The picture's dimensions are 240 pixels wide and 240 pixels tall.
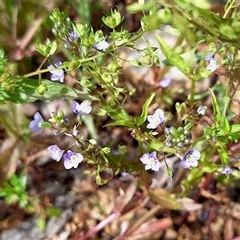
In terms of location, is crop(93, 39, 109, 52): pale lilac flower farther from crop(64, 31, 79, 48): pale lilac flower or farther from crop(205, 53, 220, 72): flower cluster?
crop(205, 53, 220, 72): flower cluster

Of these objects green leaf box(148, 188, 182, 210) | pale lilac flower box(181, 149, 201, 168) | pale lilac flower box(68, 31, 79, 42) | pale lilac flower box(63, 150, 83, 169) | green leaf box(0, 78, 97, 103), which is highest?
pale lilac flower box(68, 31, 79, 42)

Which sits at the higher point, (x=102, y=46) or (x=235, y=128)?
(x=102, y=46)

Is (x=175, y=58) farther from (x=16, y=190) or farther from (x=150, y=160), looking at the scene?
(x=16, y=190)

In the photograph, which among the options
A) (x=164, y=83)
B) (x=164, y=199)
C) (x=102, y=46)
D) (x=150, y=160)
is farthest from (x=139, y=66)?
(x=164, y=83)

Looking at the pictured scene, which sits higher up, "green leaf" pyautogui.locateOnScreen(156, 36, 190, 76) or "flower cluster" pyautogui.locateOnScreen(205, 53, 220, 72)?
"green leaf" pyautogui.locateOnScreen(156, 36, 190, 76)

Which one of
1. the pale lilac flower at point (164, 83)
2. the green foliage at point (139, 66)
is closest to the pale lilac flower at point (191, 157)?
the green foliage at point (139, 66)

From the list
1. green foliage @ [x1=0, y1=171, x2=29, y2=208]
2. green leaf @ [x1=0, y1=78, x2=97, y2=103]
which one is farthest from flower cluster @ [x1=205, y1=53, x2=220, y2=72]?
green foliage @ [x1=0, y1=171, x2=29, y2=208]

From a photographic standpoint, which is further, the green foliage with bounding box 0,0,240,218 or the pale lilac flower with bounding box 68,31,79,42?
the pale lilac flower with bounding box 68,31,79,42

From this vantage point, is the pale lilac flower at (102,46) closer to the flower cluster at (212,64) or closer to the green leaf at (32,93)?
the green leaf at (32,93)
